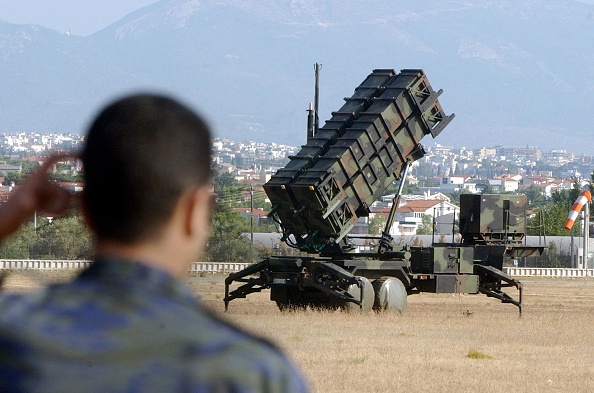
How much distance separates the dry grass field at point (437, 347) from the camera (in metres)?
13.0

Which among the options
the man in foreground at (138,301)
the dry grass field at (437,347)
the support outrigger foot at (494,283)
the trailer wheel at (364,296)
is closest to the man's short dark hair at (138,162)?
the man in foreground at (138,301)

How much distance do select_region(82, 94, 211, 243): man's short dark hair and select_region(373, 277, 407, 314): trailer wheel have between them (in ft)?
69.6

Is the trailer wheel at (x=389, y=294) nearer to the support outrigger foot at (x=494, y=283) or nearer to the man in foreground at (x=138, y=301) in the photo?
the support outrigger foot at (x=494, y=283)

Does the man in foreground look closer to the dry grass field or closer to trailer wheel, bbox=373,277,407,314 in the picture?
the dry grass field

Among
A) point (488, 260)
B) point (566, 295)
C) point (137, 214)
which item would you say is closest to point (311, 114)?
point (488, 260)

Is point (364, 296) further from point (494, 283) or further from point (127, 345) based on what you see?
point (127, 345)

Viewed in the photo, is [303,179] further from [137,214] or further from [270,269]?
[137,214]

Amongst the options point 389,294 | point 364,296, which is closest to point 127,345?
point 364,296

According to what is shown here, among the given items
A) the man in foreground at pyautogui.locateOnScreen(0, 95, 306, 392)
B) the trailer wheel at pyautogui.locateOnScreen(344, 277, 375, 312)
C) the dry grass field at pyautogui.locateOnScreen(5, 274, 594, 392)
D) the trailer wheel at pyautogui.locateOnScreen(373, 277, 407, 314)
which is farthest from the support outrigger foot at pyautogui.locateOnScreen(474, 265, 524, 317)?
the man in foreground at pyautogui.locateOnScreen(0, 95, 306, 392)

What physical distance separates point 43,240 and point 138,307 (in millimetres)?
49880

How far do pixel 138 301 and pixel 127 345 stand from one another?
0.24 ft

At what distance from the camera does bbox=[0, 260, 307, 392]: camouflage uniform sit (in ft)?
6.26

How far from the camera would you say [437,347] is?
676 inches

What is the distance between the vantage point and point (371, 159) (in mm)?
23609
